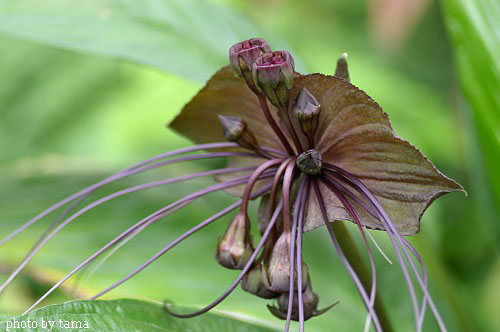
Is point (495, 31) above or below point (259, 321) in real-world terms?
above

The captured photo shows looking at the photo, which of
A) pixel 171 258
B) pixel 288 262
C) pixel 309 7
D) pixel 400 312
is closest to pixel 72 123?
pixel 309 7

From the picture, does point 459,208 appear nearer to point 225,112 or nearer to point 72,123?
point 225,112

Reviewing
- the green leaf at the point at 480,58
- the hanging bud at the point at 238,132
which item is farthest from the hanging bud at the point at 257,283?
the green leaf at the point at 480,58

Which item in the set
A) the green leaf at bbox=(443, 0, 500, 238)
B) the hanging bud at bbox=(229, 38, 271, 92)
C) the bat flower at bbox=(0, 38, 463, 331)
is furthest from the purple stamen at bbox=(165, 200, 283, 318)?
the green leaf at bbox=(443, 0, 500, 238)

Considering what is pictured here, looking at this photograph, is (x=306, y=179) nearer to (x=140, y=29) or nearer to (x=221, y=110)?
(x=221, y=110)

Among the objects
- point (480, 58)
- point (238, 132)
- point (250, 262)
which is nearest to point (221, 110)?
point (238, 132)

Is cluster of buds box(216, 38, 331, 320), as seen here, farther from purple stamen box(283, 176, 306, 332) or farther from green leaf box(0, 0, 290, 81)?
green leaf box(0, 0, 290, 81)
